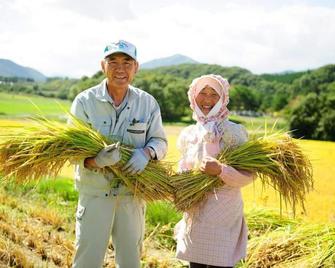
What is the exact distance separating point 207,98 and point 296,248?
5.86 feet

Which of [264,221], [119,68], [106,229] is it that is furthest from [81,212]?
[264,221]

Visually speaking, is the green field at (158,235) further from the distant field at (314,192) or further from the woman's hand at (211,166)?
the woman's hand at (211,166)

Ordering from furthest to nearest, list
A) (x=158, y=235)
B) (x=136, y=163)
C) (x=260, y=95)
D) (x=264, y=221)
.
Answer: (x=260, y=95) < (x=264, y=221) < (x=158, y=235) < (x=136, y=163)

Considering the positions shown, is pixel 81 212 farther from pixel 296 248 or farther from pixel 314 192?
pixel 314 192

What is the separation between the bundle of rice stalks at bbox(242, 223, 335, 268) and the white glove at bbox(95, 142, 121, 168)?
1741 mm

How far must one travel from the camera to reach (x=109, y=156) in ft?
7.97

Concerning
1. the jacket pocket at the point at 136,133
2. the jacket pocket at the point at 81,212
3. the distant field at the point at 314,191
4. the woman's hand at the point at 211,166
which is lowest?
the distant field at the point at 314,191

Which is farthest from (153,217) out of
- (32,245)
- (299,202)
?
(299,202)

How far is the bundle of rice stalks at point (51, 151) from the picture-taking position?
2.55 m

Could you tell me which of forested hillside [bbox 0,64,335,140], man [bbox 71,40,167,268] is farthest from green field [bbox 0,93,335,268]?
forested hillside [bbox 0,64,335,140]

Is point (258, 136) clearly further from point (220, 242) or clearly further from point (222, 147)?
point (220, 242)

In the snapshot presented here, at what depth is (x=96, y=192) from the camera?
8.68 feet

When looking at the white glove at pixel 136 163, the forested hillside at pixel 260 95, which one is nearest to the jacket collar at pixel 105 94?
the white glove at pixel 136 163

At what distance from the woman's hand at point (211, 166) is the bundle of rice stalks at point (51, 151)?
0.31m
